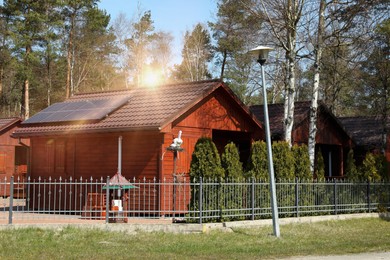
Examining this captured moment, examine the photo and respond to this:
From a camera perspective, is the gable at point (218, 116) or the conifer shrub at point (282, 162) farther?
the gable at point (218, 116)

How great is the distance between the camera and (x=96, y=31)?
42719 millimetres

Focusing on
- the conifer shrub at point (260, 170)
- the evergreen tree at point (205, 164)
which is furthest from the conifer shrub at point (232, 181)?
the conifer shrub at point (260, 170)

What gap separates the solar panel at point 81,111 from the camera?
68.2ft

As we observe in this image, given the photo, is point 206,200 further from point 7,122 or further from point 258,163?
point 7,122

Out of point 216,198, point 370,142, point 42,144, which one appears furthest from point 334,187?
point 370,142

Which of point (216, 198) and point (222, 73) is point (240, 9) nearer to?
point (216, 198)

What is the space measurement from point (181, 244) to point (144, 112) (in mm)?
7398

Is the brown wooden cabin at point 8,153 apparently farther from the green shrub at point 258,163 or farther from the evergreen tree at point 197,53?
the evergreen tree at point 197,53

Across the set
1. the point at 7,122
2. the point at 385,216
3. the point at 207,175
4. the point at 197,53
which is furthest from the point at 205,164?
the point at 197,53

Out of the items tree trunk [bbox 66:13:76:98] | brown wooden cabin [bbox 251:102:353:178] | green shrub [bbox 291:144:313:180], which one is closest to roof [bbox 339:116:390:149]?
brown wooden cabin [bbox 251:102:353:178]

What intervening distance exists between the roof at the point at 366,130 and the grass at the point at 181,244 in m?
16.4

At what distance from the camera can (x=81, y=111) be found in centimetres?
2186

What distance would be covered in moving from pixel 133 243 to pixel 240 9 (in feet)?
42.6

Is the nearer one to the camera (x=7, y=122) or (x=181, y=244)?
(x=181, y=244)
